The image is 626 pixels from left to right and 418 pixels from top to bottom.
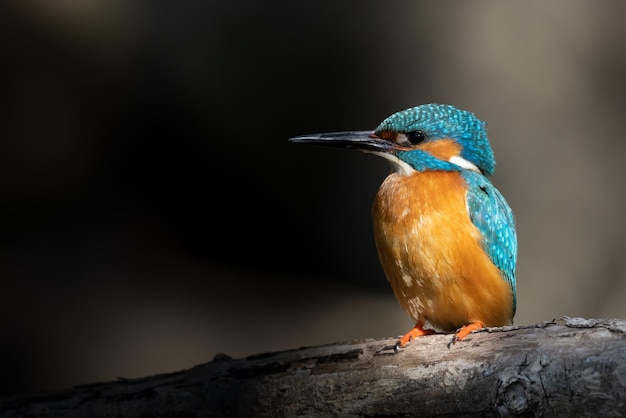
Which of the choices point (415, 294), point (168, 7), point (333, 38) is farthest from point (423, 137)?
point (168, 7)

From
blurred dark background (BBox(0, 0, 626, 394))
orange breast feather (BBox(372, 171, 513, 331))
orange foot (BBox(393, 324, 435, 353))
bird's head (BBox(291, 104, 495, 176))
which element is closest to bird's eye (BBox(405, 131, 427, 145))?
bird's head (BBox(291, 104, 495, 176))

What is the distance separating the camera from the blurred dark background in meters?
4.89

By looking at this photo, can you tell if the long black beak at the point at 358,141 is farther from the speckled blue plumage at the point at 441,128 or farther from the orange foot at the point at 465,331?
the orange foot at the point at 465,331

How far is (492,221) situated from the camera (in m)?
3.09

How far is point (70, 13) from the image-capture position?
16.0 ft

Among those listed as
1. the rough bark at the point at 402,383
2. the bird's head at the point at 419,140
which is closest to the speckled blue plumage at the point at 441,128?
the bird's head at the point at 419,140

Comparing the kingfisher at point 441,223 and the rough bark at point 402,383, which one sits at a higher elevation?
the kingfisher at point 441,223

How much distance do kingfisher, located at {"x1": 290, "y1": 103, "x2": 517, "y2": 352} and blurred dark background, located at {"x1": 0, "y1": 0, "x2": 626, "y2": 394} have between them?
1672 millimetres

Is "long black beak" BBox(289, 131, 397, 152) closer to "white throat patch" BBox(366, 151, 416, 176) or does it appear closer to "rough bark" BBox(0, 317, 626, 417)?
"white throat patch" BBox(366, 151, 416, 176)

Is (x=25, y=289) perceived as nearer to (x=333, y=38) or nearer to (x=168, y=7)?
(x=168, y=7)

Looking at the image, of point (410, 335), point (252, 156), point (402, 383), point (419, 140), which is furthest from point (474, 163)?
point (252, 156)

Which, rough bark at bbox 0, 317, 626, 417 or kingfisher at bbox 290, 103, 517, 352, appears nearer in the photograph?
rough bark at bbox 0, 317, 626, 417

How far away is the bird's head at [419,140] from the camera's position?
3260 mm

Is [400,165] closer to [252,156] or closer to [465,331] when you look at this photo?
[465,331]
